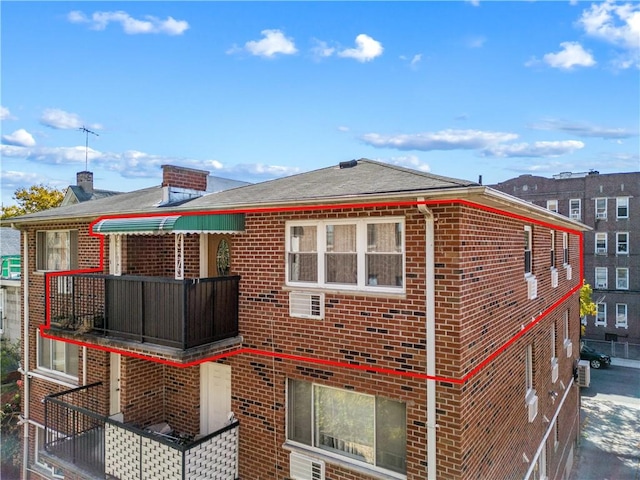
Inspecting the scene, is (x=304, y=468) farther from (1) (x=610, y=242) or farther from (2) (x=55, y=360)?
(1) (x=610, y=242)

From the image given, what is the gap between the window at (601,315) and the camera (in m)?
29.3

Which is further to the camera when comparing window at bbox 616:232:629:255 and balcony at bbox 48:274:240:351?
window at bbox 616:232:629:255

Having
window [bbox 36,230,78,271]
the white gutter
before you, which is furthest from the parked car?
the white gutter

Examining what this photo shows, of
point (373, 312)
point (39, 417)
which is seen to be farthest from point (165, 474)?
point (39, 417)

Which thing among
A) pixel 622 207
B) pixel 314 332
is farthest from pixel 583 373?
pixel 622 207

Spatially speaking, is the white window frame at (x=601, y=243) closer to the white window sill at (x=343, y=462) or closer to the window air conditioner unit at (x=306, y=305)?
the white window sill at (x=343, y=462)

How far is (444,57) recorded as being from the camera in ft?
34.1

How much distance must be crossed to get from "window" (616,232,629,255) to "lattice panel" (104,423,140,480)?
3281 centimetres

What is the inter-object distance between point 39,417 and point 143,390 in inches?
187

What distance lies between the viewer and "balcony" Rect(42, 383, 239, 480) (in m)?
6.46

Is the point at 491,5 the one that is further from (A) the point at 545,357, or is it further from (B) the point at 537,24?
(A) the point at 545,357

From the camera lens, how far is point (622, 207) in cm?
2877

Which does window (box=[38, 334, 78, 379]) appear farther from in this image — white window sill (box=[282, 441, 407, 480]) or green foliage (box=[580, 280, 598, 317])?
green foliage (box=[580, 280, 598, 317])

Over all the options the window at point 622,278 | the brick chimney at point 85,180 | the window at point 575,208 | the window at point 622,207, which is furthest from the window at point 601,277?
the brick chimney at point 85,180
